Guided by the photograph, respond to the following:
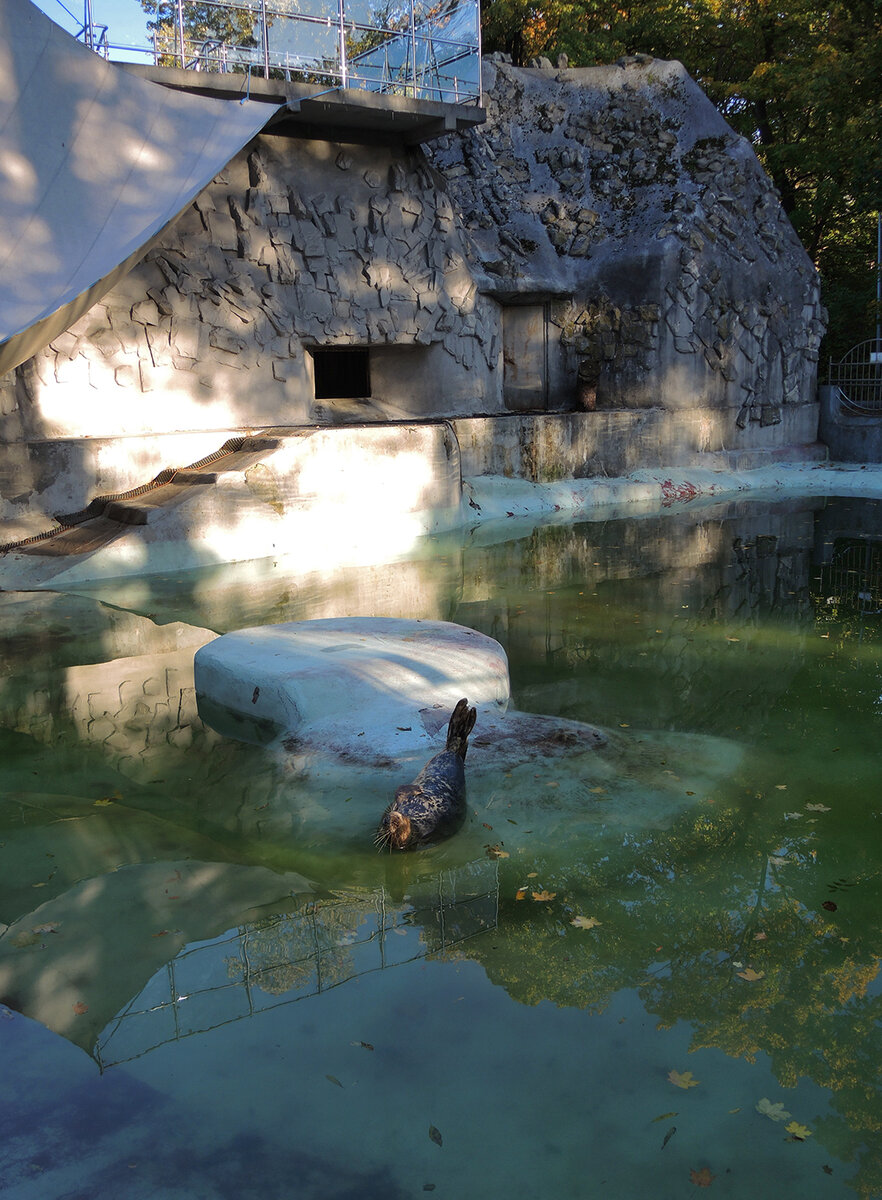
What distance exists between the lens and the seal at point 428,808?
193 inches

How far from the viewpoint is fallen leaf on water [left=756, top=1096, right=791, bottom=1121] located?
3.16 m

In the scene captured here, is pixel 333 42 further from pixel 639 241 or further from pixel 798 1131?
pixel 798 1131

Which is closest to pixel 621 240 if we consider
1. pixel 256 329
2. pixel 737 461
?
pixel 737 461

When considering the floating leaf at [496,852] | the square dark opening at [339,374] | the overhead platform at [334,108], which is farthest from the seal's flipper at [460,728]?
the square dark opening at [339,374]

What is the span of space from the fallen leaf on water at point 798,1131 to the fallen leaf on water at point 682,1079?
30cm

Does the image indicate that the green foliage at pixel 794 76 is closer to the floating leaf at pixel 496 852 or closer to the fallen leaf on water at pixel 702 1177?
the floating leaf at pixel 496 852

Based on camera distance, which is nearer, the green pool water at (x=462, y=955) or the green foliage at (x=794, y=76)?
the green pool water at (x=462, y=955)

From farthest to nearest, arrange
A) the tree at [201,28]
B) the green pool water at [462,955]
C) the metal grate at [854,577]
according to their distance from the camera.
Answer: the tree at [201,28], the metal grate at [854,577], the green pool water at [462,955]

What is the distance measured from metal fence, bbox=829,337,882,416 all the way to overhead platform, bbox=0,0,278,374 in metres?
13.9

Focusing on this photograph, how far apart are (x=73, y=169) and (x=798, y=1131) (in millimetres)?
10939

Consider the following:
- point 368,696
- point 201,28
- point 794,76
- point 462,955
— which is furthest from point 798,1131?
point 794,76

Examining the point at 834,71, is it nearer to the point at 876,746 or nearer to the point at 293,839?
the point at 876,746

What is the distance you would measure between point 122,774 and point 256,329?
10247mm

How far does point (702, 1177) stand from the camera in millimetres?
2918
